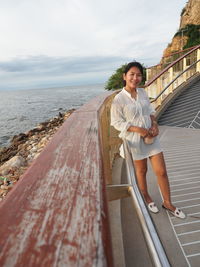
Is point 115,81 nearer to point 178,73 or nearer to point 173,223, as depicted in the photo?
point 178,73

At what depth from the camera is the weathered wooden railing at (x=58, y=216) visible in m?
0.39

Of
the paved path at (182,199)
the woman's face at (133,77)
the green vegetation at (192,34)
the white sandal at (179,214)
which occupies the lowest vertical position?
the paved path at (182,199)

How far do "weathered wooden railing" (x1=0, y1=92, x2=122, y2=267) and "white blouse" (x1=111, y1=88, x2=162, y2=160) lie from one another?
1.16 m

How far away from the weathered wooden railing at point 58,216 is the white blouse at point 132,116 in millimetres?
1164

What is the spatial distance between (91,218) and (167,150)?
3.94 m

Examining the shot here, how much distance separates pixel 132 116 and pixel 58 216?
1.59 metres

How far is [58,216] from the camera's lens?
0.51 m

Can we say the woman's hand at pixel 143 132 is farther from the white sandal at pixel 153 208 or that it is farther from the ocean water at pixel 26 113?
the ocean water at pixel 26 113

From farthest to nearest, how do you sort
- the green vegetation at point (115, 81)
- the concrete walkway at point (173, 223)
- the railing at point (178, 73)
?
Result: the green vegetation at point (115, 81), the railing at point (178, 73), the concrete walkway at point (173, 223)

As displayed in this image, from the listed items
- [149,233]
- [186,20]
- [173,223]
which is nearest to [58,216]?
[149,233]

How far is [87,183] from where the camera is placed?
0.65 m

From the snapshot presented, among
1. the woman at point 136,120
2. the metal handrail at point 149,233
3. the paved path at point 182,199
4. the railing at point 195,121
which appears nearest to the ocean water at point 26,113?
the railing at point 195,121

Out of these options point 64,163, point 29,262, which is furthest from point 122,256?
point 29,262

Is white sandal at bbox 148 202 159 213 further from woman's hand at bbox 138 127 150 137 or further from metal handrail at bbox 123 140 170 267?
metal handrail at bbox 123 140 170 267
